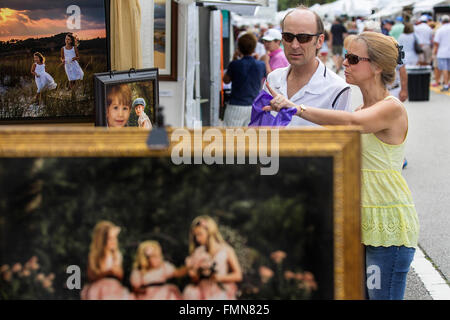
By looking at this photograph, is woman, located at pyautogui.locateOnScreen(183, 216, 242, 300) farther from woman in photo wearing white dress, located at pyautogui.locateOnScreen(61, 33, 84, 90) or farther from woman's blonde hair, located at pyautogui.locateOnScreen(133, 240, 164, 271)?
woman in photo wearing white dress, located at pyautogui.locateOnScreen(61, 33, 84, 90)

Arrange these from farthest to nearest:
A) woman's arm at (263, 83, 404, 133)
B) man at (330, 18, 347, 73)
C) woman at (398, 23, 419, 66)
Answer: man at (330, 18, 347, 73), woman at (398, 23, 419, 66), woman's arm at (263, 83, 404, 133)

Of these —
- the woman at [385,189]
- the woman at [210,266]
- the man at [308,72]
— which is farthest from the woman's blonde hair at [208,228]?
the man at [308,72]

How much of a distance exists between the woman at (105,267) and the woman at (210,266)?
0.66 ft

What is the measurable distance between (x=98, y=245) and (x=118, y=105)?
181 centimetres

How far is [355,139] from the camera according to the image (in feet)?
6.45

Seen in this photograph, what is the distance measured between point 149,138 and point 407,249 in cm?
160

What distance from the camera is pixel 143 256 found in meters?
2.01

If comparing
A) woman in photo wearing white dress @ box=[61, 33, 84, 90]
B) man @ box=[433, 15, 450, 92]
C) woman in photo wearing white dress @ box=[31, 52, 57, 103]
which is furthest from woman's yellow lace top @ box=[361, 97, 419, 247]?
man @ box=[433, 15, 450, 92]

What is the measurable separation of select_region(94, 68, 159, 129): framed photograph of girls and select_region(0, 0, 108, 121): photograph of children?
1000 mm

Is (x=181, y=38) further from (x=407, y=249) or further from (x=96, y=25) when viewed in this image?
(x=407, y=249)

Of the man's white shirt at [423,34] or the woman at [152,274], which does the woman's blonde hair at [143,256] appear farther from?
the man's white shirt at [423,34]

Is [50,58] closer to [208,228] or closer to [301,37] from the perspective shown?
[301,37]

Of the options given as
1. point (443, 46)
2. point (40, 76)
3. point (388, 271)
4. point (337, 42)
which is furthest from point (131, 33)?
point (337, 42)

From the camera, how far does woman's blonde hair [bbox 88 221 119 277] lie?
1.99 m
